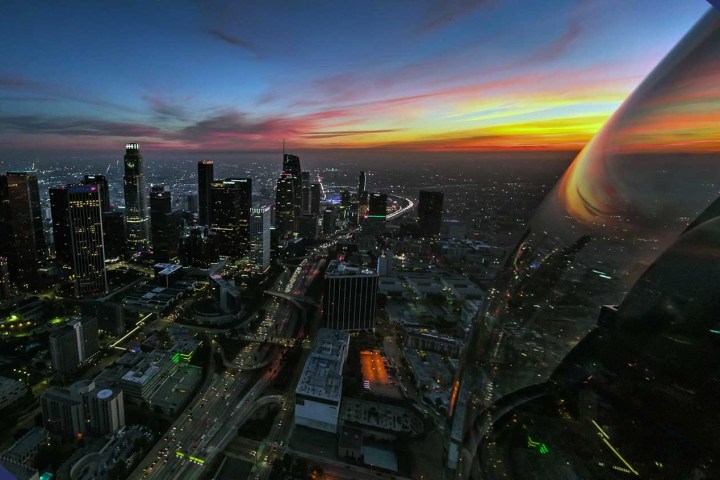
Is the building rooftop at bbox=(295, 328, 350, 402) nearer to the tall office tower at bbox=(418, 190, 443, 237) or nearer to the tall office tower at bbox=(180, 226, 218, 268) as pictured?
the tall office tower at bbox=(180, 226, 218, 268)

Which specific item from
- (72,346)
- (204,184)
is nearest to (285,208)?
(204,184)

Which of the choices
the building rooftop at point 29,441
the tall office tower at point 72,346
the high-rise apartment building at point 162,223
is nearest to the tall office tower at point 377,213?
the high-rise apartment building at point 162,223

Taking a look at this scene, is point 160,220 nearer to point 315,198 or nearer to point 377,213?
point 315,198

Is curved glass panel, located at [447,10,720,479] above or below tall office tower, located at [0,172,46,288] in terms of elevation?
above

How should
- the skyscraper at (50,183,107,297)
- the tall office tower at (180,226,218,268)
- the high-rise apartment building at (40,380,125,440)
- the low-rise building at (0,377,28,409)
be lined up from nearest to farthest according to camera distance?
the high-rise apartment building at (40,380,125,440) → the low-rise building at (0,377,28,409) → the skyscraper at (50,183,107,297) → the tall office tower at (180,226,218,268)

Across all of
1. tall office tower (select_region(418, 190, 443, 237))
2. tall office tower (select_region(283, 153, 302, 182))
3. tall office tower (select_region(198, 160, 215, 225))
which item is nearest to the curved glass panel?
tall office tower (select_region(418, 190, 443, 237))

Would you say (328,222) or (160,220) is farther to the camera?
(328,222)

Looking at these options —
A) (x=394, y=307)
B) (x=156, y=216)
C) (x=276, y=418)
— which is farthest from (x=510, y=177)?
(x=156, y=216)
